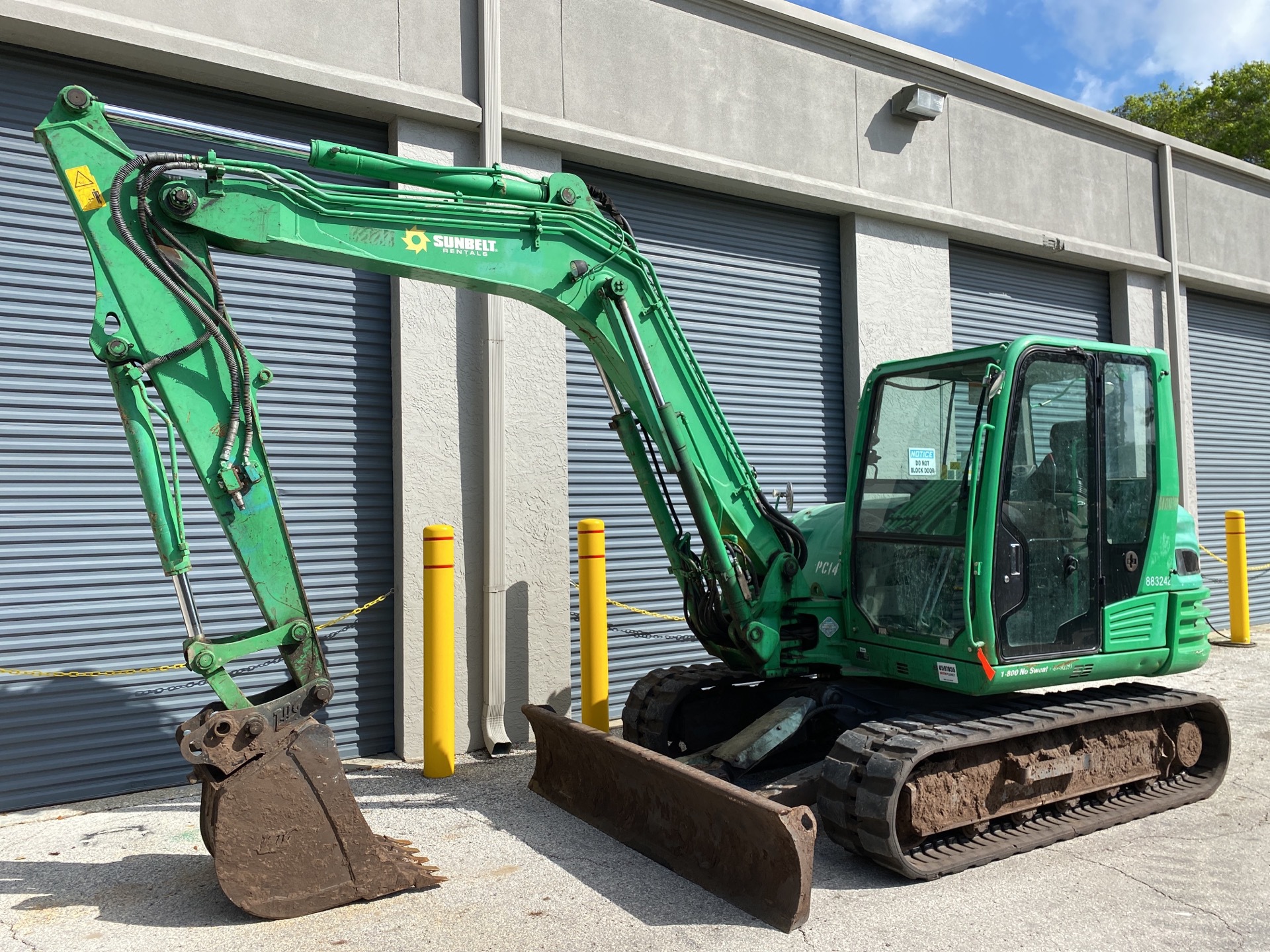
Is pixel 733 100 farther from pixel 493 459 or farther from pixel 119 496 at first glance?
pixel 119 496

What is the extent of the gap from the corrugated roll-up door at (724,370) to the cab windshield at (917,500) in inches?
110

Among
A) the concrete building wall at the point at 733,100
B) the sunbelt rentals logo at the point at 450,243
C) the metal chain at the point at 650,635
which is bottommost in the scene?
the metal chain at the point at 650,635

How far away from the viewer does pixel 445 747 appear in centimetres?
669

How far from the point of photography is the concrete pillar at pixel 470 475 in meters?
7.28

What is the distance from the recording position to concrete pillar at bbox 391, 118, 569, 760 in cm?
728

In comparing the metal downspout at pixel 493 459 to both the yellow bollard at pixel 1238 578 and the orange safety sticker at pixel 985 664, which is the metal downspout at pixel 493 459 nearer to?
the orange safety sticker at pixel 985 664

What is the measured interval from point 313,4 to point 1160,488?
20.9 ft

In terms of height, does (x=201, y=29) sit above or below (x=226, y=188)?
above

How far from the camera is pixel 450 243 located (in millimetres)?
5039

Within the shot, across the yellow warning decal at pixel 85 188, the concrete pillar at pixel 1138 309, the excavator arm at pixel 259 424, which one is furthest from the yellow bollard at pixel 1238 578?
the yellow warning decal at pixel 85 188

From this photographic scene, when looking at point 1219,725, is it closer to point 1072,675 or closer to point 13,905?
point 1072,675

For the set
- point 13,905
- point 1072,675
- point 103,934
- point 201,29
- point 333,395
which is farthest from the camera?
point 333,395

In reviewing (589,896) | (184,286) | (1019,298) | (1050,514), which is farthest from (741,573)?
(1019,298)

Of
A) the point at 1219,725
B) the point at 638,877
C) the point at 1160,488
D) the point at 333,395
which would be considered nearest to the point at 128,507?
the point at 333,395
